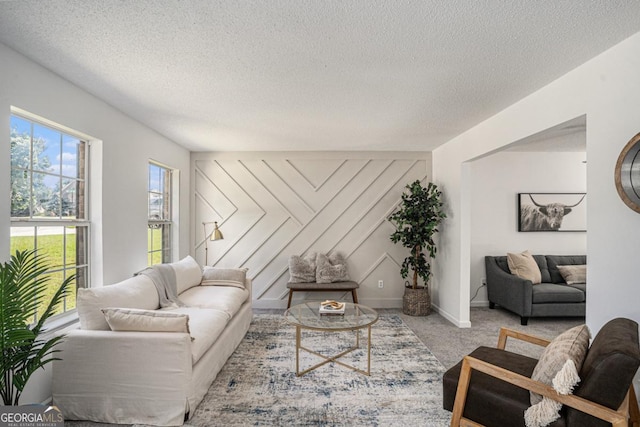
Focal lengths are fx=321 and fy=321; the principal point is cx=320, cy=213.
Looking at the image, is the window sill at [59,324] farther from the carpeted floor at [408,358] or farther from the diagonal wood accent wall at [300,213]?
the diagonal wood accent wall at [300,213]

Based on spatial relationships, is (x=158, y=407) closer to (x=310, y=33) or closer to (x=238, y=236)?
(x=310, y=33)

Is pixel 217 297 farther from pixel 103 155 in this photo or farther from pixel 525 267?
pixel 525 267

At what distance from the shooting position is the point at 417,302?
14.6 feet

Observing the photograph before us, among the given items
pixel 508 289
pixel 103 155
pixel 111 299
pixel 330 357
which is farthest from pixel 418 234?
pixel 103 155

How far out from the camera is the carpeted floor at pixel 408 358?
2.19 meters

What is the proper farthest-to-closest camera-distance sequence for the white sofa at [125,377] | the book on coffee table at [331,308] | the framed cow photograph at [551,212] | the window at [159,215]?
the framed cow photograph at [551,212] → the window at [159,215] → the book on coffee table at [331,308] → the white sofa at [125,377]

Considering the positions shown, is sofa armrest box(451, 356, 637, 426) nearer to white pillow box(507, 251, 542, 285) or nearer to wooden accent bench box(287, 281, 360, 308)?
wooden accent bench box(287, 281, 360, 308)

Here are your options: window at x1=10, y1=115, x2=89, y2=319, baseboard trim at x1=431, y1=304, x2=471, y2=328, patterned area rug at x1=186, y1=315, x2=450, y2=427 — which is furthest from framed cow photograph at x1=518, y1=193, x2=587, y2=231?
window at x1=10, y1=115, x2=89, y2=319

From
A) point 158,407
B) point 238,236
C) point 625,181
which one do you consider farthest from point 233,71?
point 238,236

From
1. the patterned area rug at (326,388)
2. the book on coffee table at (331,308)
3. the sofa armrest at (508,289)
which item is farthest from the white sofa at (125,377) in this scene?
the sofa armrest at (508,289)

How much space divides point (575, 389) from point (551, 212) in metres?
4.25

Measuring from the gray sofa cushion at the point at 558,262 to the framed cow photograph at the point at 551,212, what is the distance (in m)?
0.45

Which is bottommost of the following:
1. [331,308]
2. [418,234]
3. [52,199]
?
[331,308]

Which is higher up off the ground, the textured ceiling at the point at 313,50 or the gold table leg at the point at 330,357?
the textured ceiling at the point at 313,50
